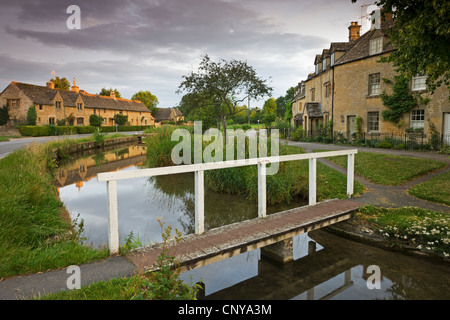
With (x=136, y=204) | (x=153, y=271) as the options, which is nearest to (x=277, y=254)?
(x=153, y=271)

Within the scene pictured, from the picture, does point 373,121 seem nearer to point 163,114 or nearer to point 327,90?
point 327,90

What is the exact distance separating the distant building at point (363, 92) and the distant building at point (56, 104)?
1156 inches

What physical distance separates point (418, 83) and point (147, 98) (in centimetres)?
7751

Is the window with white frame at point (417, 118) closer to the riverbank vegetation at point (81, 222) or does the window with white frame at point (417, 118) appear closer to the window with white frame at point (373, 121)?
the window with white frame at point (373, 121)

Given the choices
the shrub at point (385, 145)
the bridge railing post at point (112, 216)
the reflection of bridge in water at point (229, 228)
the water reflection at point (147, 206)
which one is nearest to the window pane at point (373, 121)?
the shrub at point (385, 145)

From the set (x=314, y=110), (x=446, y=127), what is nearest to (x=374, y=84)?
(x=446, y=127)

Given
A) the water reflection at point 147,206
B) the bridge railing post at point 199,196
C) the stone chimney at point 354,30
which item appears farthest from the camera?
the stone chimney at point 354,30

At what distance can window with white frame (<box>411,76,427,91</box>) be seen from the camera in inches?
748

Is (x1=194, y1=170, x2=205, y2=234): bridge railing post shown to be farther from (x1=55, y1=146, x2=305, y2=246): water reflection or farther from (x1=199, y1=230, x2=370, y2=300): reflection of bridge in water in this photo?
(x1=55, y1=146, x2=305, y2=246): water reflection

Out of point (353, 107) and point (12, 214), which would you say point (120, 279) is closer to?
point (12, 214)

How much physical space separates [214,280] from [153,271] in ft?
5.87

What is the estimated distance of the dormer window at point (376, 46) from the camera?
2105 centimetres

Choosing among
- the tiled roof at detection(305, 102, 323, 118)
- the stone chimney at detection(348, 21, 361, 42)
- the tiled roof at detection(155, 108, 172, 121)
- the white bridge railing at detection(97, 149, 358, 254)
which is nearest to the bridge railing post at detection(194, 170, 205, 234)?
the white bridge railing at detection(97, 149, 358, 254)

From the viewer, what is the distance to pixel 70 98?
48.7 metres
